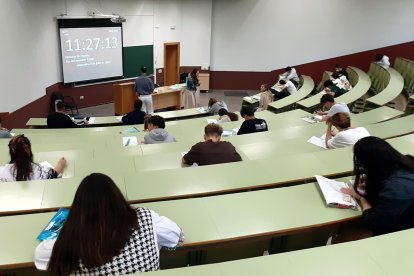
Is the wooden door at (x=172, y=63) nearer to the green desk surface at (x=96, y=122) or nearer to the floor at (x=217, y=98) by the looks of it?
the floor at (x=217, y=98)

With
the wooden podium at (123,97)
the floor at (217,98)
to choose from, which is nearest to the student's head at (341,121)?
the wooden podium at (123,97)

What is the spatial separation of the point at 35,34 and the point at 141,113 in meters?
3.40

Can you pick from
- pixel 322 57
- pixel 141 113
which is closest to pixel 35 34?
pixel 141 113

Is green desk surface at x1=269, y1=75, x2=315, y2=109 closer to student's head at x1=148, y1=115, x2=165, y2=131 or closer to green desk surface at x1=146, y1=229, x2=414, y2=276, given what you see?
student's head at x1=148, y1=115, x2=165, y2=131

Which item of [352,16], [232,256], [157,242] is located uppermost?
[352,16]

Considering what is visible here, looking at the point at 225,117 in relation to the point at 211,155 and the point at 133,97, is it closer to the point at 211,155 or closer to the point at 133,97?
the point at 211,155

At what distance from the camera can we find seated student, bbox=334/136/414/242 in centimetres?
230

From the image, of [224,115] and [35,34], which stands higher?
[35,34]

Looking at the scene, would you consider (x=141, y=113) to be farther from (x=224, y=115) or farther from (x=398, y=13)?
(x=398, y=13)

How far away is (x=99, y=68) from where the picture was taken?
1012 centimetres

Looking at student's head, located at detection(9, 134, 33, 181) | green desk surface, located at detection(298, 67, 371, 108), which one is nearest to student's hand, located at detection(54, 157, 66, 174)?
student's head, located at detection(9, 134, 33, 181)

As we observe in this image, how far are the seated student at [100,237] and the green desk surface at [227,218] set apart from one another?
43cm

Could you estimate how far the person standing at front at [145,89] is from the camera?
29.2ft

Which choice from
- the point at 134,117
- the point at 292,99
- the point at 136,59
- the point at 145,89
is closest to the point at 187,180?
the point at 134,117
